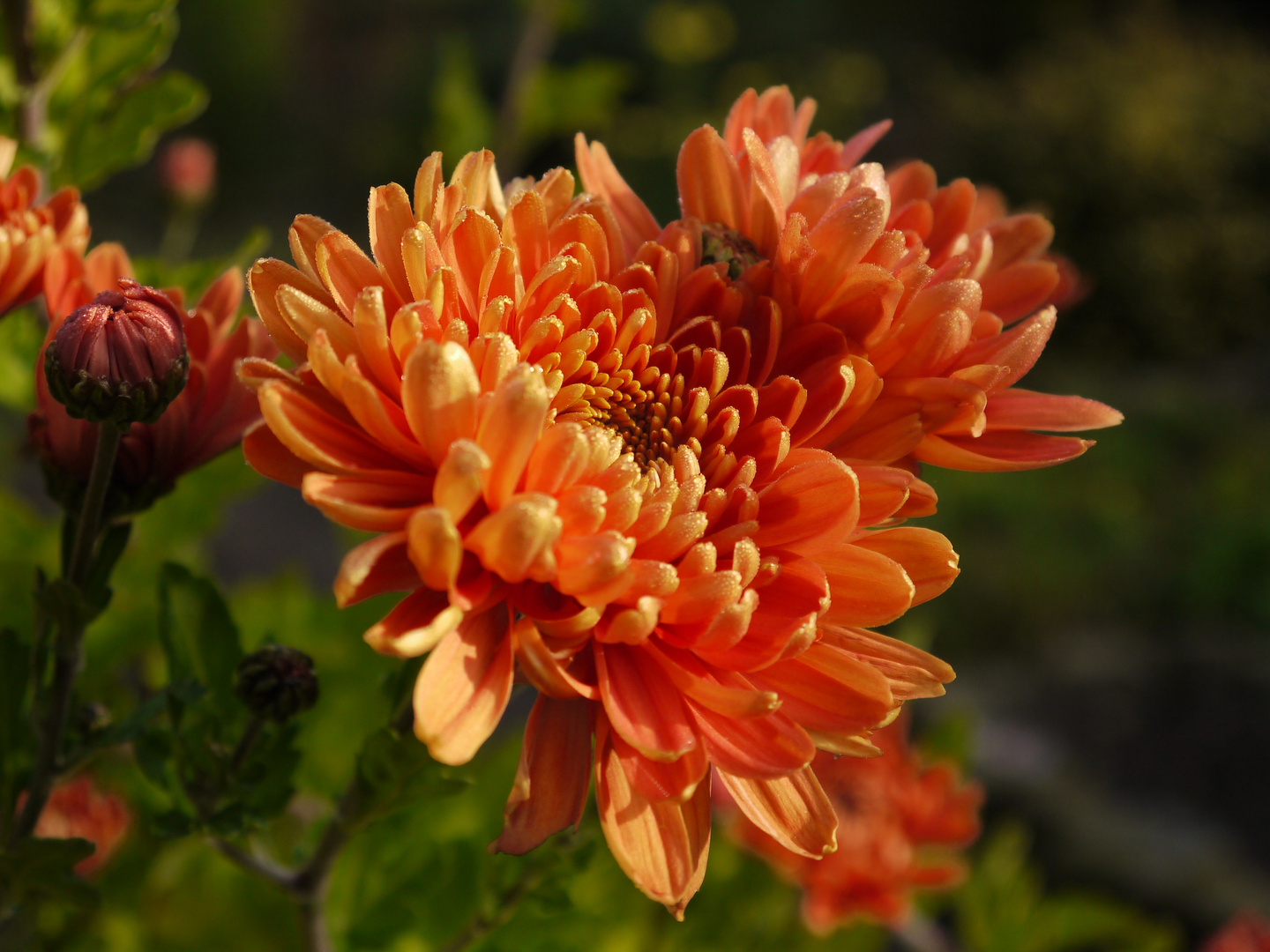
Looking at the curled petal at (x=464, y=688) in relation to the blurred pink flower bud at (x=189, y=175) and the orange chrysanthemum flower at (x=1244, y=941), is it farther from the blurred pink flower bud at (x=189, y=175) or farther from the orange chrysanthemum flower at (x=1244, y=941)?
the blurred pink flower bud at (x=189, y=175)

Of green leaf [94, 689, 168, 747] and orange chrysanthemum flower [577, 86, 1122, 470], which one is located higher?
orange chrysanthemum flower [577, 86, 1122, 470]

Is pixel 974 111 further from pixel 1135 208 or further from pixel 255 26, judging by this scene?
pixel 255 26

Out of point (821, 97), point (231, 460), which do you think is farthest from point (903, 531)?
point (821, 97)

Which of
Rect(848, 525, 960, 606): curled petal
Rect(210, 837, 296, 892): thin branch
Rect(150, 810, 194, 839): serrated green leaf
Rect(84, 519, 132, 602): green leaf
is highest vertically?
Rect(848, 525, 960, 606): curled petal

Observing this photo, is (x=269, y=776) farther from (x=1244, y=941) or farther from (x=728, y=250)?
(x=1244, y=941)

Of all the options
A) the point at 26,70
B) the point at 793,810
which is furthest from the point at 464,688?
the point at 26,70

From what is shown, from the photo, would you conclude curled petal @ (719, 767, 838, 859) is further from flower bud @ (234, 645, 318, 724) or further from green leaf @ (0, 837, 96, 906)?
green leaf @ (0, 837, 96, 906)

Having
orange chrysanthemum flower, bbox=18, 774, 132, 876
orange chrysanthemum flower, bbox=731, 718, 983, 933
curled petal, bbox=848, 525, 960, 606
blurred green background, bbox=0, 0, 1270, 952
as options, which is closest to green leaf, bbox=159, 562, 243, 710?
blurred green background, bbox=0, 0, 1270, 952
